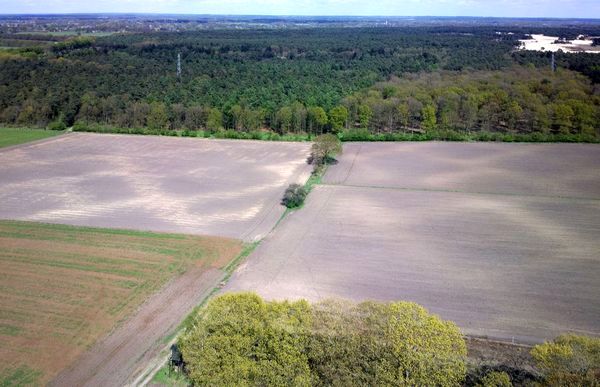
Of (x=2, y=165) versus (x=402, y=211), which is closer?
(x=402, y=211)

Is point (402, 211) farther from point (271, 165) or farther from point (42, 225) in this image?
point (42, 225)

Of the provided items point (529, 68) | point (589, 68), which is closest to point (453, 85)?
point (529, 68)

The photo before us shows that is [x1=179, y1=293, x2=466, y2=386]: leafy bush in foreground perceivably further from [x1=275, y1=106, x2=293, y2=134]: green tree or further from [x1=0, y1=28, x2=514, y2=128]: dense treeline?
[x1=0, y1=28, x2=514, y2=128]: dense treeline

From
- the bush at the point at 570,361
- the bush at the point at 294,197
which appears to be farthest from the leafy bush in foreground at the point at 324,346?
the bush at the point at 294,197

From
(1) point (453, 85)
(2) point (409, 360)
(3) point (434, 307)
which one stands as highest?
(1) point (453, 85)

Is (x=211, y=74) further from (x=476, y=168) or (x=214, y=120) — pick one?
(x=476, y=168)

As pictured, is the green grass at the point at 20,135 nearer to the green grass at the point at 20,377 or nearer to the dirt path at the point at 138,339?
the dirt path at the point at 138,339
